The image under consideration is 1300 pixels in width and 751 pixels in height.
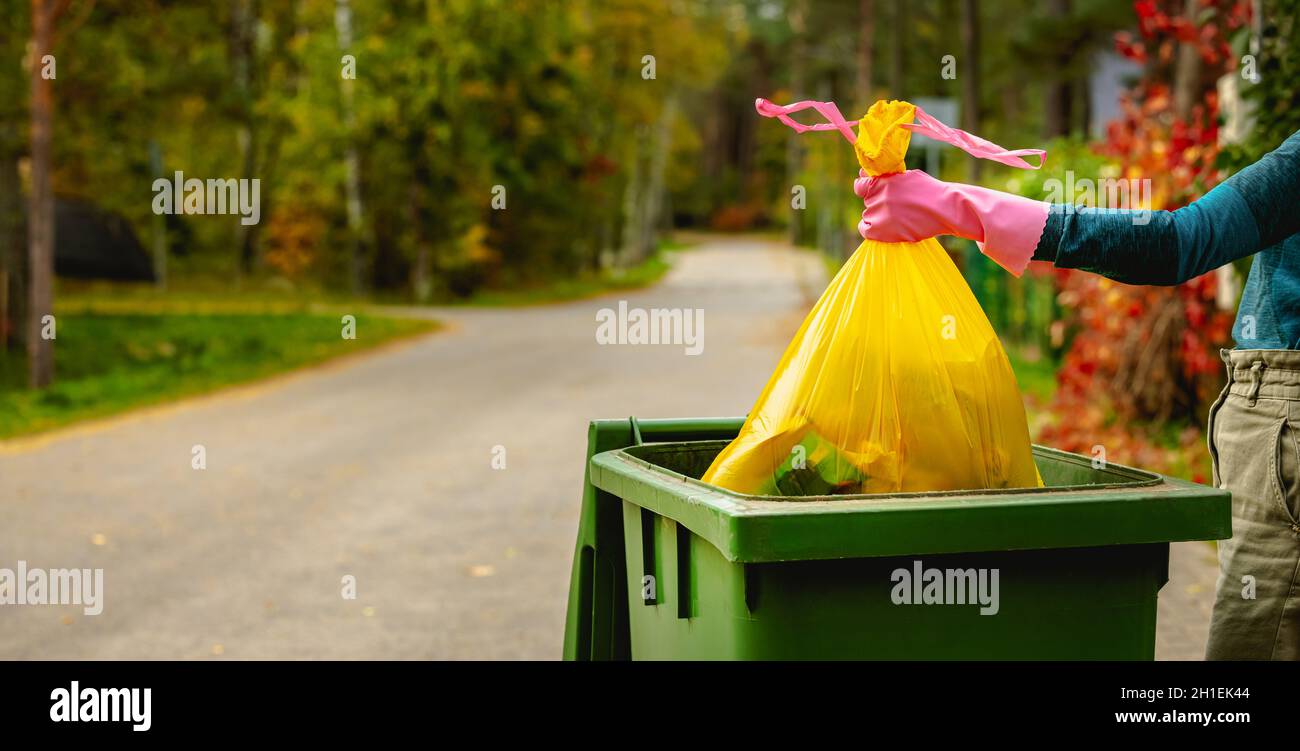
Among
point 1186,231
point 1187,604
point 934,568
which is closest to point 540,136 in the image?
point 1187,604

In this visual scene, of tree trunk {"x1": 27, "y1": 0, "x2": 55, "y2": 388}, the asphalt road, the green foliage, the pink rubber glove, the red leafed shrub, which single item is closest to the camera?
the pink rubber glove

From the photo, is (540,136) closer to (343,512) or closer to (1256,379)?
(343,512)

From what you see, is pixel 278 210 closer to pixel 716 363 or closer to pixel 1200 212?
pixel 716 363

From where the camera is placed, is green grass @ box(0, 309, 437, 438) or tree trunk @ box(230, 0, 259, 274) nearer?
green grass @ box(0, 309, 437, 438)

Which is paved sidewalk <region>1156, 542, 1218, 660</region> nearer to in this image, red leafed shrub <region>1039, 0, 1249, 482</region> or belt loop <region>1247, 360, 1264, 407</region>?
red leafed shrub <region>1039, 0, 1249, 482</region>

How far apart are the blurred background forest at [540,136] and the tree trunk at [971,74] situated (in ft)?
0.18

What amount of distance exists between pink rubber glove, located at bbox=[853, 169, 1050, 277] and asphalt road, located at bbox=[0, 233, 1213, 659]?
352 centimetres

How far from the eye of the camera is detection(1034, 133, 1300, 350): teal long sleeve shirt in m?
2.59

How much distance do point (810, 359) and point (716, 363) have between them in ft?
49.8

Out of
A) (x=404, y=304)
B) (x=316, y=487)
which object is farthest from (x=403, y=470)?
(x=404, y=304)

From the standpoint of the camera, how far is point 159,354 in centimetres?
1902

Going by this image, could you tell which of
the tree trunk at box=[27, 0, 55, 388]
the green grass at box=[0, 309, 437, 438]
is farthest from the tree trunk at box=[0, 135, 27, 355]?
the tree trunk at box=[27, 0, 55, 388]

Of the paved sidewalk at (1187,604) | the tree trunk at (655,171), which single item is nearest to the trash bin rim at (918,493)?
the paved sidewalk at (1187,604)

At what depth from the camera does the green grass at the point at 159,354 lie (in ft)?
48.2
